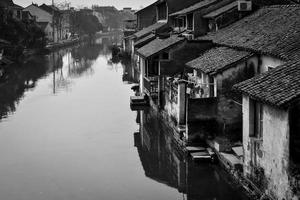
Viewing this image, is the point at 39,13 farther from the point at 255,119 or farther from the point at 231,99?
the point at 255,119

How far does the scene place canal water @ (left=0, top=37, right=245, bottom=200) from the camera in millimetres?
14750

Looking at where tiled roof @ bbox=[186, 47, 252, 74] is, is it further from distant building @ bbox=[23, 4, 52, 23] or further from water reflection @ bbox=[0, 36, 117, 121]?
distant building @ bbox=[23, 4, 52, 23]

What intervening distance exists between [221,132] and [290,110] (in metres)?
6.37

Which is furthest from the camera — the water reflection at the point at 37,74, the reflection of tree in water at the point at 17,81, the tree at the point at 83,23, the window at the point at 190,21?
the tree at the point at 83,23

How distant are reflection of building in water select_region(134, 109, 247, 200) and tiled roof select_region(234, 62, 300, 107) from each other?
3.02 m

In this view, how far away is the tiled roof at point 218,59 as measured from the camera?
687 inches

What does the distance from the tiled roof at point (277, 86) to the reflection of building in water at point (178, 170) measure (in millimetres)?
3016

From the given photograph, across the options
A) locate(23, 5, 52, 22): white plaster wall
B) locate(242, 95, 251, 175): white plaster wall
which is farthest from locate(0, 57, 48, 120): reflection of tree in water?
locate(23, 5, 52, 22): white plaster wall

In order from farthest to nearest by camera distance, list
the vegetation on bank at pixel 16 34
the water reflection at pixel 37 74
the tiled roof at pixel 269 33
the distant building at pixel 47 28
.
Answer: the distant building at pixel 47 28
the vegetation on bank at pixel 16 34
the water reflection at pixel 37 74
the tiled roof at pixel 269 33

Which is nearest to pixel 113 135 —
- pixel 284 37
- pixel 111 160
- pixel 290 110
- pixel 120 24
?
pixel 111 160

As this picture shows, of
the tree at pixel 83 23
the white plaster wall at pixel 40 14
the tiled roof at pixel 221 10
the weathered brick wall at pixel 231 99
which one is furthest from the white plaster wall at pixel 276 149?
the tree at pixel 83 23

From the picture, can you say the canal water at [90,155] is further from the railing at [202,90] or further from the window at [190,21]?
the window at [190,21]

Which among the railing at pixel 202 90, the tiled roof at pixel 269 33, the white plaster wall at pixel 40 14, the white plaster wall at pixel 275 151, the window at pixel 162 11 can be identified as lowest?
the white plaster wall at pixel 275 151

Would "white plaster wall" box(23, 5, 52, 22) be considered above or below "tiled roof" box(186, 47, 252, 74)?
above
